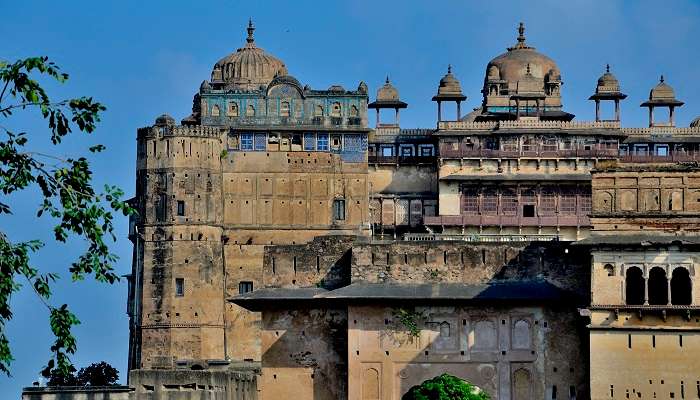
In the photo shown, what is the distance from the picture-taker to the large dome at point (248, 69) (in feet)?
313

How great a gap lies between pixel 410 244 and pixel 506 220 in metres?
21.3

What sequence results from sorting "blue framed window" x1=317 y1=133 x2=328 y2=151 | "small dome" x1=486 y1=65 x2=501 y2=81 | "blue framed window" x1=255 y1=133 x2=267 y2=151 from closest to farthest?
"blue framed window" x1=255 y1=133 x2=267 y2=151
"blue framed window" x1=317 y1=133 x2=328 y2=151
"small dome" x1=486 y1=65 x2=501 y2=81

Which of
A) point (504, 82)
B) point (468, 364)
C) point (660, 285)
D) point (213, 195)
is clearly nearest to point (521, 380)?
point (468, 364)

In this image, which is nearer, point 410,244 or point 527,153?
point 410,244

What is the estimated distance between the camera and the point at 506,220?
88250 millimetres

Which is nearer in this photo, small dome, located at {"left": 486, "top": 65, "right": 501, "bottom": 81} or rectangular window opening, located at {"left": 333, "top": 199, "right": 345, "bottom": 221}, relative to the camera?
rectangular window opening, located at {"left": 333, "top": 199, "right": 345, "bottom": 221}

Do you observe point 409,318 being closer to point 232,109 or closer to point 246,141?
point 246,141

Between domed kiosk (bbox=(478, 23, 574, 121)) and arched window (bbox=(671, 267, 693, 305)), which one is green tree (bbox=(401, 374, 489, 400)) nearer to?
arched window (bbox=(671, 267, 693, 305))

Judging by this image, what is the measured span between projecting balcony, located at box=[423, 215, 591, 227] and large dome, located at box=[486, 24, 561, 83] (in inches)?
428

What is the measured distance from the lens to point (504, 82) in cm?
9625

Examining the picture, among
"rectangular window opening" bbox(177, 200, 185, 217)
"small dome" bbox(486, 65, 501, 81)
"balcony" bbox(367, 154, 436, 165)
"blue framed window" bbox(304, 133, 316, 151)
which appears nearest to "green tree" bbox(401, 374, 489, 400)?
"rectangular window opening" bbox(177, 200, 185, 217)

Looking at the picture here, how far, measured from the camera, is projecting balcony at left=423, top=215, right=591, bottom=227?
87.7m

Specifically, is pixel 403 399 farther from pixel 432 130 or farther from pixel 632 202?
pixel 432 130

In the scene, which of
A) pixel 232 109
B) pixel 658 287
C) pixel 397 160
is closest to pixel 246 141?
pixel 232 109
